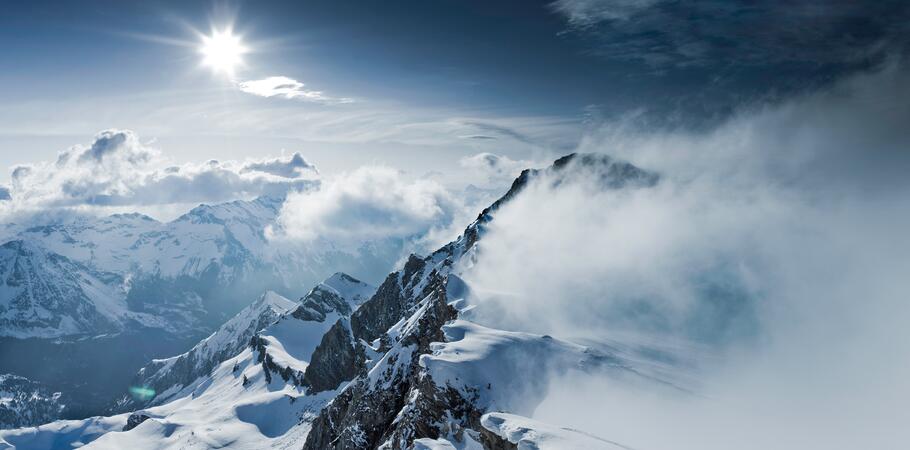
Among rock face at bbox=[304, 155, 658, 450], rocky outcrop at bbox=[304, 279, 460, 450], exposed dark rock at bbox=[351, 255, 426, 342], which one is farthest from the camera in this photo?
exposed dark rock at bbox=[351, 255, 426, 342]

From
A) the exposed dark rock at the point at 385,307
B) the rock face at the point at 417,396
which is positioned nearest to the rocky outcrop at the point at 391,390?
the rock face at the point at 417,396

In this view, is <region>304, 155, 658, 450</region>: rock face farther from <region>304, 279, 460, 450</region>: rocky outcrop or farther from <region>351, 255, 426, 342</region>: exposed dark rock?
<region>351, 255, 426, 342</region>: exposed dark rock

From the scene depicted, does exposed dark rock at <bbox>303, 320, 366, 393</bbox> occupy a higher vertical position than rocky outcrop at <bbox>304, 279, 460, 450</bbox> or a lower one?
lower

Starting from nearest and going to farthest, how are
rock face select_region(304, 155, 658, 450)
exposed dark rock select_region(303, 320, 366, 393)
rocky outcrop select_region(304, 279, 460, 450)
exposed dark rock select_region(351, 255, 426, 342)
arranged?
1. rock face select_region(304, 155, 658, 450)
2. rocky outcrop select_region(304, 279, 460, 450)
3. exposed dark rock select_region(351, 255, 426, 342)
4. exposed dark rock select_region(303, 320, 366, 393)

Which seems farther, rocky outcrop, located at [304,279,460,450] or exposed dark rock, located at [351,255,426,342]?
exposed dark rock, located at [351,255,426,342]

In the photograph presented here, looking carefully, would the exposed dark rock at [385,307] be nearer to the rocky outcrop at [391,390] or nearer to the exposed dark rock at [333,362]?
the exposed dark rock at [333,362]

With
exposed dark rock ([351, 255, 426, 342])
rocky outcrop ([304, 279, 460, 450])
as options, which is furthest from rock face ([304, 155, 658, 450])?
exposed dark rock ([351, 255, 426, 342])

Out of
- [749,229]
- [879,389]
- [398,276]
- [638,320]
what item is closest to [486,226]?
[398,276]

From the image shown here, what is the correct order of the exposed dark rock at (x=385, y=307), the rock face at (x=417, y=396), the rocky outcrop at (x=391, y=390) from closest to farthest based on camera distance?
1. the rock face at (x=417, y=396)
2. the rocky outcrop at (x=391, y=390)
3. the exposed dark rock at (x=385, y=307)

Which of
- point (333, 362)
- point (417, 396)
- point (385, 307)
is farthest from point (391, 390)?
point (333, 362)

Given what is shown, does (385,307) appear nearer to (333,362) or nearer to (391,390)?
(333,362)

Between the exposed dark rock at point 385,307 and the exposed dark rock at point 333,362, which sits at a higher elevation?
the exposed dark rock at point 385,307
